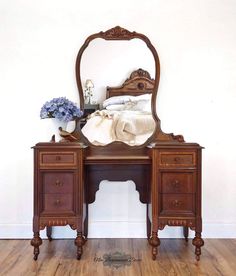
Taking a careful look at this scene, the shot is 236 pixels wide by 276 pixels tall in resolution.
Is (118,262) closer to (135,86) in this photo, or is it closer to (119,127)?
(119,127)

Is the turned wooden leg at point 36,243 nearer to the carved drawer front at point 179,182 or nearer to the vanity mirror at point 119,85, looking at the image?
the vanity mirror at point 119,85

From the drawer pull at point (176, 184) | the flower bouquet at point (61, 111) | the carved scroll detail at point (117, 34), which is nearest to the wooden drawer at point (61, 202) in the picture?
the flower bouquet at point (61, 111)

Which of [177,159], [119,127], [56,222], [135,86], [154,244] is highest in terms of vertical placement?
[135,86]

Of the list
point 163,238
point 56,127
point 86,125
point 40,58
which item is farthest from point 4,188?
point 163,238

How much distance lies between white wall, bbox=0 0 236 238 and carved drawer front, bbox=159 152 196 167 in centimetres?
56

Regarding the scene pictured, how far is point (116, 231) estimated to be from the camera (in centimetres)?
307

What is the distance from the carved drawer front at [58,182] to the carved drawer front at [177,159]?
70 centimetres

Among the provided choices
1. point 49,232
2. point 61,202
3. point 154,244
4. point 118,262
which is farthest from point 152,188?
point 49,232

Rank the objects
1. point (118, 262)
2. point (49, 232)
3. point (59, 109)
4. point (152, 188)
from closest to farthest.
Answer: point (118, 262)
point (152, 188)
point (59, 109)
point (49, 232)

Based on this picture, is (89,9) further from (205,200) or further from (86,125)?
(205,200)

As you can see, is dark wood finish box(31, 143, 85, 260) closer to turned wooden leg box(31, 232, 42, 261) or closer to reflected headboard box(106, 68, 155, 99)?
turned wooden leg box(31, 232, 42, 261)

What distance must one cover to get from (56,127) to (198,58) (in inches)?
56.4

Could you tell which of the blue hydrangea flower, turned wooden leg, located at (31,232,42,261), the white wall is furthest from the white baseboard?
the blue hydrangea flower

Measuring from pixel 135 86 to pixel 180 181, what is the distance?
989 millimetres
